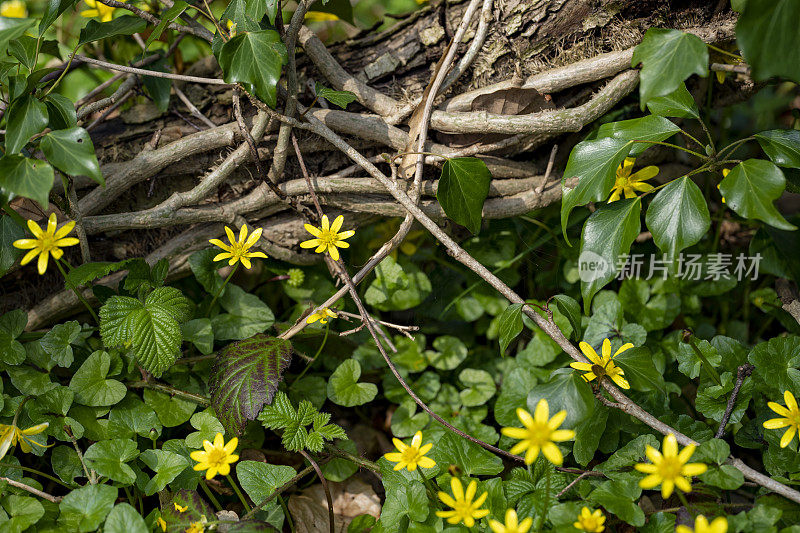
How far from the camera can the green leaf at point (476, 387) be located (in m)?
1.75

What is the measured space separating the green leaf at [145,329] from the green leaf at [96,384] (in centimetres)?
13

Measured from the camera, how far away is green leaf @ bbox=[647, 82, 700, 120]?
55.4 inches

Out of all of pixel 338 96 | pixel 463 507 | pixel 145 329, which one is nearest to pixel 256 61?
pixel 338 96

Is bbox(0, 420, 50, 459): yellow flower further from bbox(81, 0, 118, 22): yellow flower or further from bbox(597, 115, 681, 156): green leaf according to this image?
bbox(597, 115, 681, 156): green leaf

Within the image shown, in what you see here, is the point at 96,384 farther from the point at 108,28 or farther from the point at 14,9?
the point at 14,9

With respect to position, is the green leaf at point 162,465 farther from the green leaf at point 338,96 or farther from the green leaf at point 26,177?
the green leaf at point 338,96

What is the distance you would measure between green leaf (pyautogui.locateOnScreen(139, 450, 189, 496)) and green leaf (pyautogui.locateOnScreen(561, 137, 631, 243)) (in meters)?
1.14

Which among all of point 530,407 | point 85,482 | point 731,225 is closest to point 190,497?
point 85,482

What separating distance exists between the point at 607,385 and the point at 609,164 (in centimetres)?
52

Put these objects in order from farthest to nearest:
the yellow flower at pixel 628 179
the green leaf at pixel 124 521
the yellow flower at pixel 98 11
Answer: the yellow flower at pixel 98 11 → the yellow flower at pixel 628 179 → the green leaf at pixel 124 521

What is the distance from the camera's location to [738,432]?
146 cm

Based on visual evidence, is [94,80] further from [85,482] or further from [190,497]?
[190,497]

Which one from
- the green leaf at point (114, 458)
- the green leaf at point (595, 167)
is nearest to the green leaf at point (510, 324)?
the green leaf at point (595, 167)

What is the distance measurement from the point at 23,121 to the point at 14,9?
1241mm
